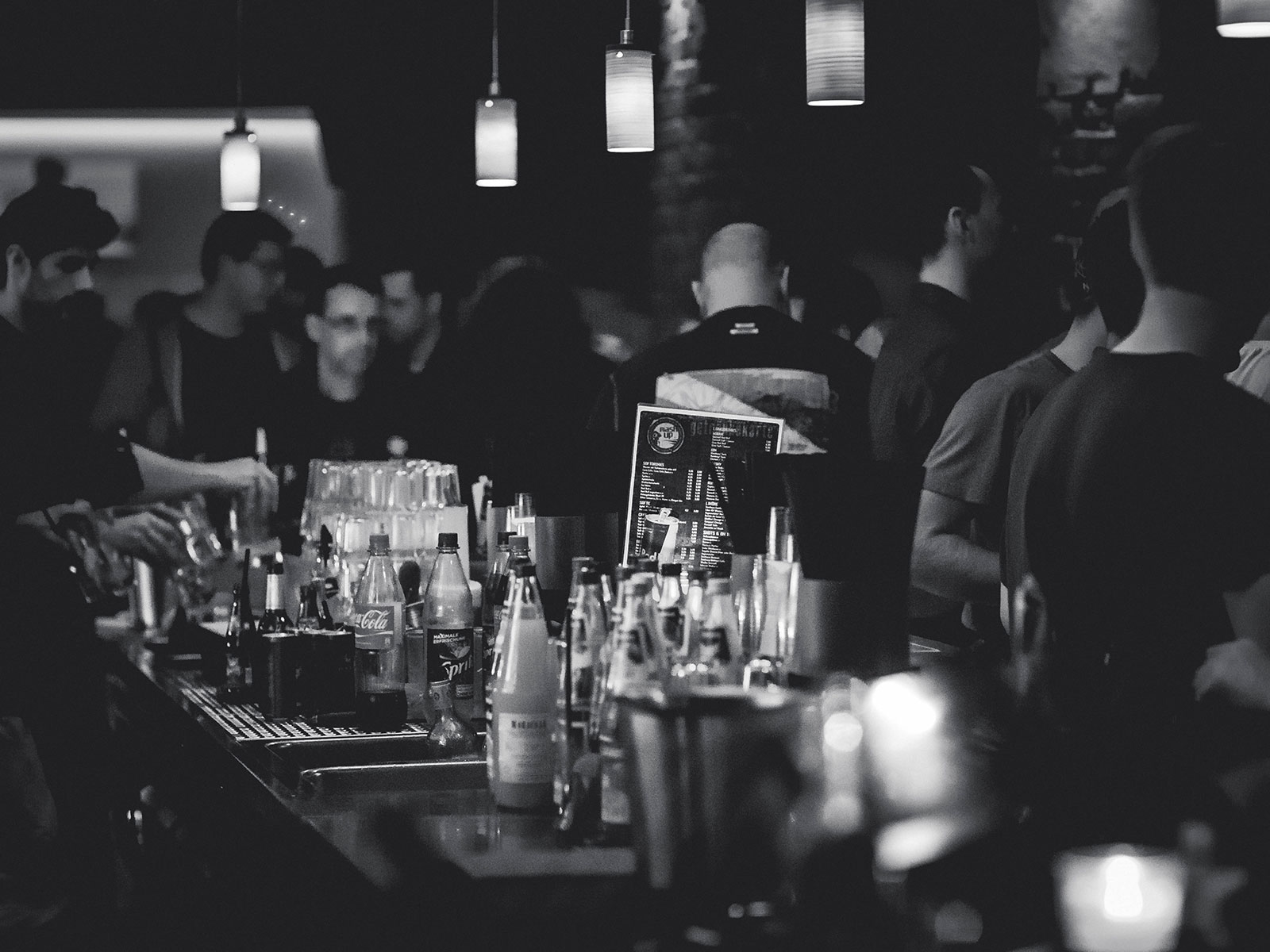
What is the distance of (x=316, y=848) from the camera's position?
6.12 feet

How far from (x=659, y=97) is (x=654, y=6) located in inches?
47.2

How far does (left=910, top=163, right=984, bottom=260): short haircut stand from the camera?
153 inches

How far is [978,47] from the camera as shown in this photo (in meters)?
5.54

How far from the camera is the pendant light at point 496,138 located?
228 inches

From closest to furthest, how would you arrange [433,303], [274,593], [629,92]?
[274,593]
[629,92]
[433,303]

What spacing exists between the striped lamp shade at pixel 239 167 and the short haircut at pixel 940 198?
3078mm

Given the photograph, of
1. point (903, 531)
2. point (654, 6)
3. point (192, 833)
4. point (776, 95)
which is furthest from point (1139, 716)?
point (654, 6)

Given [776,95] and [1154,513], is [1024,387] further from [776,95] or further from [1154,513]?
[776,95]

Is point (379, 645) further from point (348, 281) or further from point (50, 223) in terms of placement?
point (348, 281)

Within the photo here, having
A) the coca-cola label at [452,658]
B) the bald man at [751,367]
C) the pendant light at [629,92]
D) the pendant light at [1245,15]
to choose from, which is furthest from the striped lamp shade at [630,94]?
the coca-cola label at [452,658]

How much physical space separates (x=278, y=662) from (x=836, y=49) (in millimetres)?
2211

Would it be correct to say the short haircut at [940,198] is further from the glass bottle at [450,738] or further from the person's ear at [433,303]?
the person's ear at [433,303]

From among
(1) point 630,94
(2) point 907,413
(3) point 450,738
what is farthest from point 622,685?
(1) point 630,94

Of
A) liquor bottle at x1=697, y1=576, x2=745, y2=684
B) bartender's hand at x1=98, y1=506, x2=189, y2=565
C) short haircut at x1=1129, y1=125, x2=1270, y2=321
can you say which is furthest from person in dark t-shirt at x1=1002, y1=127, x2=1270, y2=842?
bartender's hand at x1=98, y1=506, x2=189, y2=565
